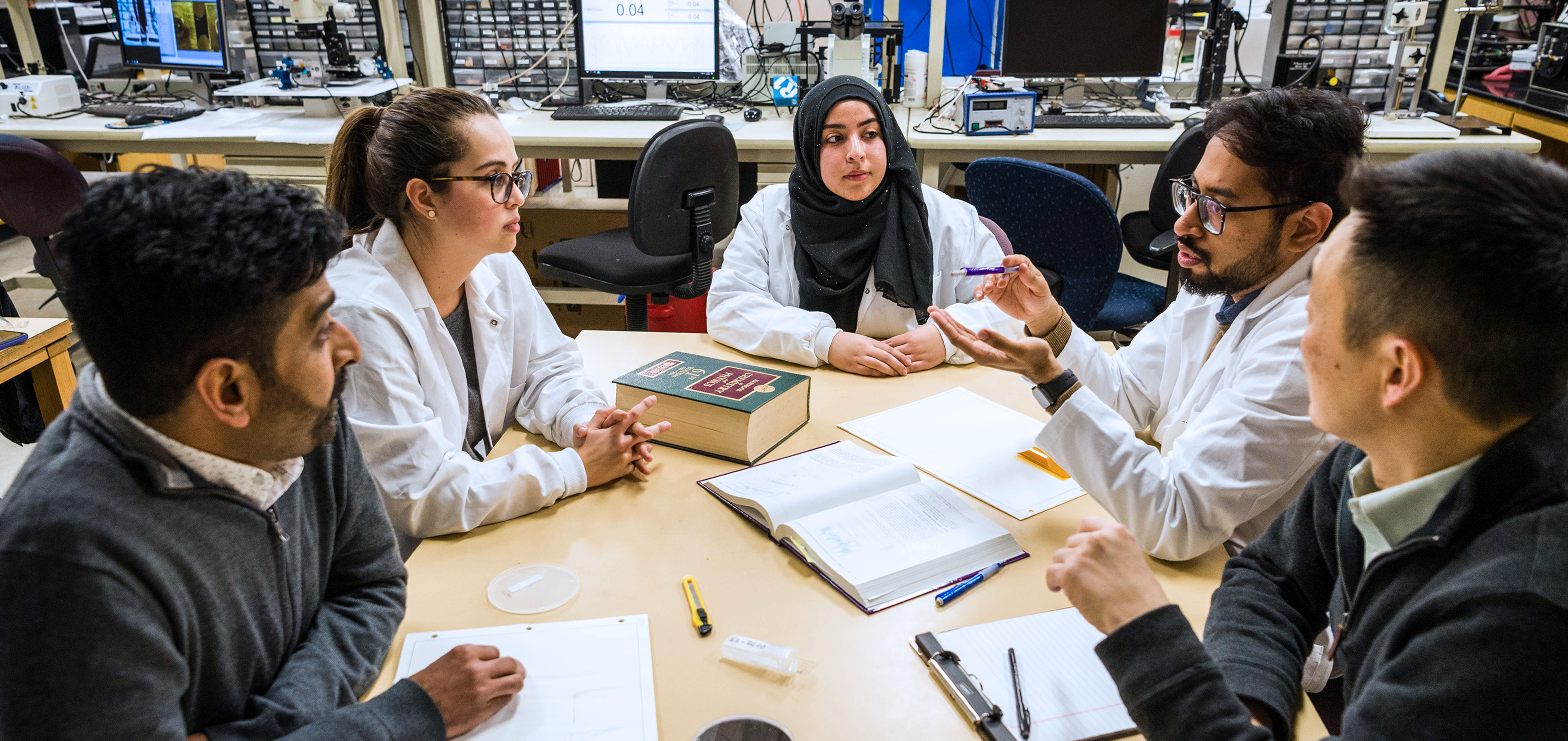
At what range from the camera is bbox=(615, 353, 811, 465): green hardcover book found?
1361 mm

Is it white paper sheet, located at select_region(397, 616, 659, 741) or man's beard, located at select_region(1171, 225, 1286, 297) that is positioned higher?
man's beard, located at select_region(1171, 225, 1286, 297)

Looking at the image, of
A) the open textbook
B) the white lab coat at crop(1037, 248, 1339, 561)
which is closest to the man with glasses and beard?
the white lab coat at crop(1037, 248, 1339, 561)

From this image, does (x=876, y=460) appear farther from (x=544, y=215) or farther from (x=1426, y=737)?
(x=544, y=215)

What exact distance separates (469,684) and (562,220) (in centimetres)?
304

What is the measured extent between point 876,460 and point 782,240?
937 millimetres

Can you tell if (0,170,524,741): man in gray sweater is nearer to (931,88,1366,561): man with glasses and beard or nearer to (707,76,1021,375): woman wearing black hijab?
(931,88,1366,561): man with glasses and beard

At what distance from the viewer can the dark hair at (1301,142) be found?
1.28m

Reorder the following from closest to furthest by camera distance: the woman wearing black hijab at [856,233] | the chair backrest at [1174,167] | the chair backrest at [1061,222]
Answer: the woman wearing black hijab at [856,233] → the chair backrest at [1061,222] → the chair backrest at [1174,167]

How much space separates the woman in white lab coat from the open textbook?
23cm

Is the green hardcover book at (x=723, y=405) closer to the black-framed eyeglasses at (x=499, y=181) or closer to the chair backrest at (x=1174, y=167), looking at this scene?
the black-framed eyeglasses at (x=499, y=181)

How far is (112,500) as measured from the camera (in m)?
0.71

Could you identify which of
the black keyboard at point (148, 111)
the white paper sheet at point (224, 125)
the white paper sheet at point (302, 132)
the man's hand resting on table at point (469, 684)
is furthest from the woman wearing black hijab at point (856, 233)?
the black keyboard at point (148, 111)

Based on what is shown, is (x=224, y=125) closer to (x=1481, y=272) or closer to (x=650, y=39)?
(x=650, y=39)

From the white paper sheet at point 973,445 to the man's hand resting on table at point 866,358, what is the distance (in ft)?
0.41
